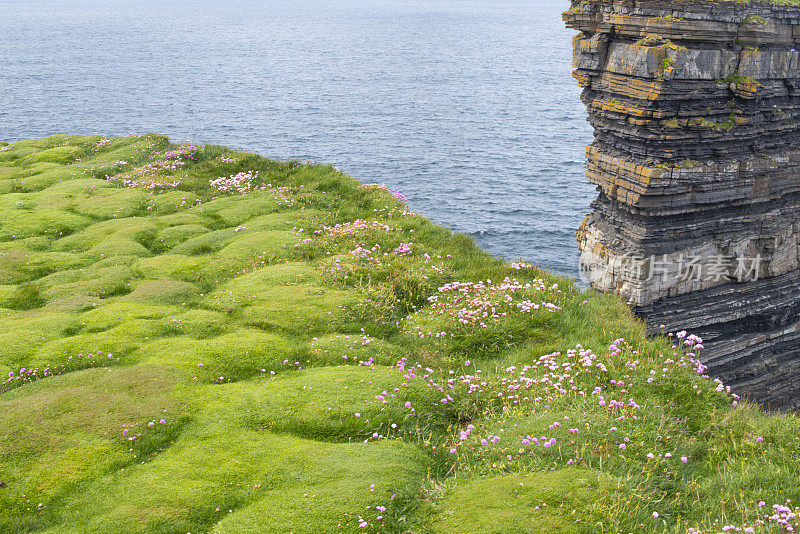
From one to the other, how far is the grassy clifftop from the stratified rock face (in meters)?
10.8

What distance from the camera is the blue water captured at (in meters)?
55.1

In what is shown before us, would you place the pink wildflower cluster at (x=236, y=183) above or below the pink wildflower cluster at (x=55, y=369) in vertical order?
above

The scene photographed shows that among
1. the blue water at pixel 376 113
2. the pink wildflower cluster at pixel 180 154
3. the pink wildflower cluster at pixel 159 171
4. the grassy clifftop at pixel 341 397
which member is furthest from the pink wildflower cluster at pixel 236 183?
the blue water at pixel 376 113

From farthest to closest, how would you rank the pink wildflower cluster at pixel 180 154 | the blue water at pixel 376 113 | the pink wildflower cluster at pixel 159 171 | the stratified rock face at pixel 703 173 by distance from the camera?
the blue water at pixel 376 113, the pink wildflower cluster at pixel 180 154, the pink wildflower cluster at pixel 159 171, the stratified rock face at pixel 703 173

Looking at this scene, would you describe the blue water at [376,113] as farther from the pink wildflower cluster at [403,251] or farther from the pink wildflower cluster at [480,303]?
the pink wildflower cluster at [480,303]

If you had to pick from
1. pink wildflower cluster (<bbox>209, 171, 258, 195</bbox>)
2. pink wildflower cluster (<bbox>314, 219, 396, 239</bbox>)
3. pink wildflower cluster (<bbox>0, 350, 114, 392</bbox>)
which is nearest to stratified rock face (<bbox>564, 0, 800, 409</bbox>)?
pink wildflower cluster (<bbox>314, 219, 396, 239</bbox>)

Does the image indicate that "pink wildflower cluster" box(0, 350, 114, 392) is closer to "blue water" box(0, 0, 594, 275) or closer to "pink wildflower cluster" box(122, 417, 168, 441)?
"pink wildflower cluster" box(122, 417, 168, 441)

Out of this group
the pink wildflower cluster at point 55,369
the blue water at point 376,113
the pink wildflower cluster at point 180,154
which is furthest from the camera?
the blue water at point 376,113

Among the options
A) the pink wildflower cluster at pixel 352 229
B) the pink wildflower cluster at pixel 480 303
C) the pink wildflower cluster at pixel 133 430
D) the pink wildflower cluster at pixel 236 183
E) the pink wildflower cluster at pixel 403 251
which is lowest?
the pink wildflower cluster at pixel 133 430

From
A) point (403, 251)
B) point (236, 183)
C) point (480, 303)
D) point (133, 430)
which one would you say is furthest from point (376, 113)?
point (133, 430)

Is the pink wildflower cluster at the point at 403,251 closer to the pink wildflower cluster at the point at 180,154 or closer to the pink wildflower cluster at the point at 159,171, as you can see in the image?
the pink wildflower cluster at the point at 159,171

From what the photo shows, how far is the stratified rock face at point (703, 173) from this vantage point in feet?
84.6

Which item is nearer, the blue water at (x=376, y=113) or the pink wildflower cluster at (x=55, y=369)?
the pink wildflower cluster at (x=55, y=369)

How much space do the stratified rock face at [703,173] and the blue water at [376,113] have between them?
1061 centimetres
